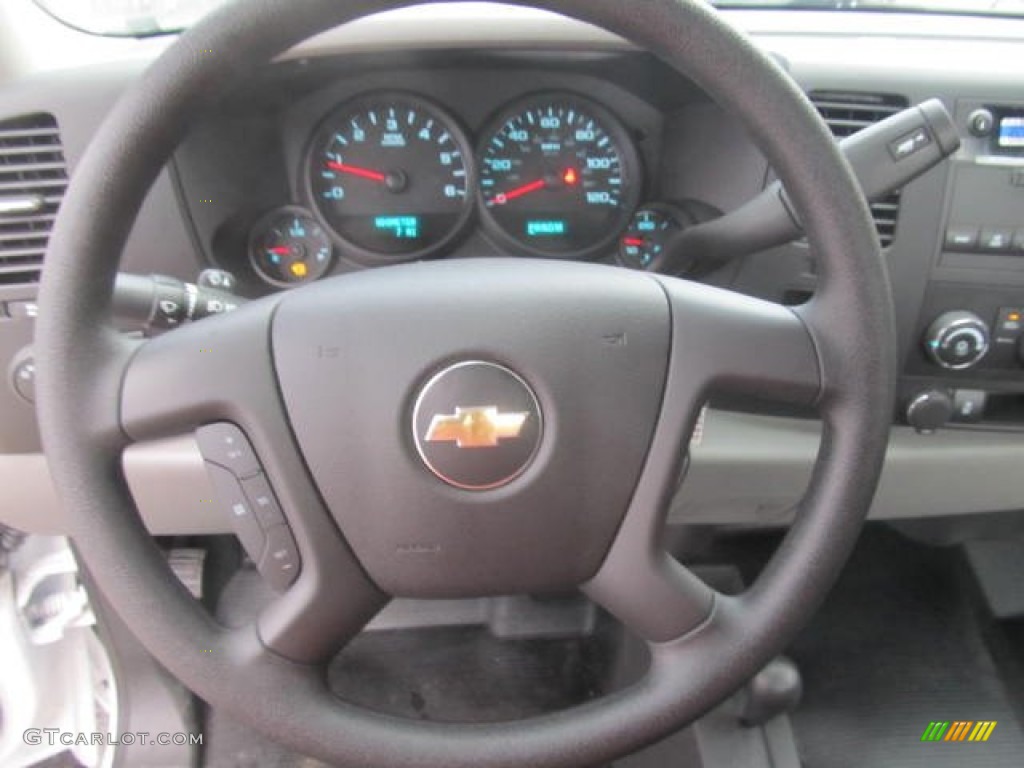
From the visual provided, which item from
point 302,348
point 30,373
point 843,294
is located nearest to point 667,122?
point 843,294

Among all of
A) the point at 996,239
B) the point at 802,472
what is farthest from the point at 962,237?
the point at 802,472

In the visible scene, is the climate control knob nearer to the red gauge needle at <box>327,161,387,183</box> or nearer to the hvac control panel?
the hvac control panel

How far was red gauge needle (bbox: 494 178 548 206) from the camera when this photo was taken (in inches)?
46.8

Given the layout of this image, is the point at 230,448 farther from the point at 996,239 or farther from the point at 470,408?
the point at 996,239

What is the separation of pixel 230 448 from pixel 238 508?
0.16ft

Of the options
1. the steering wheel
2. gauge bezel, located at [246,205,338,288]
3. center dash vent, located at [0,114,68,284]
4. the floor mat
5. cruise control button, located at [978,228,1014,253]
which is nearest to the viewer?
the steering wheel

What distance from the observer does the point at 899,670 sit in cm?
153

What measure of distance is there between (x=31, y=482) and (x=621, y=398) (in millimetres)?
806

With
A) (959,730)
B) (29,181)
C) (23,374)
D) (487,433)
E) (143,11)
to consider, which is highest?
(143,11)

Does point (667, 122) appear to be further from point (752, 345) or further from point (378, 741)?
point (378, 741)

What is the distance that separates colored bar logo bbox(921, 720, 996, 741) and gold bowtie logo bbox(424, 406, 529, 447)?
1.11 meters

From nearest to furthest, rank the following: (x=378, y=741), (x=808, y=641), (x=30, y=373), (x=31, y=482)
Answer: (x=378, y=741), (x=30, y=373), (x=31, y=482), (x=808, y=641)

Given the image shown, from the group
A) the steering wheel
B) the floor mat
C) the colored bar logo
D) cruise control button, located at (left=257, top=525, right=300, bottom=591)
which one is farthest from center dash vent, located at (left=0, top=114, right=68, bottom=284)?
the colored bar logo

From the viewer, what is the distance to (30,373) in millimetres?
1028
